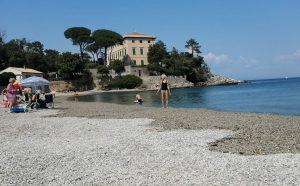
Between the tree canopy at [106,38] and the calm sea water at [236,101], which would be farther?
the tree canopy at [106,38]

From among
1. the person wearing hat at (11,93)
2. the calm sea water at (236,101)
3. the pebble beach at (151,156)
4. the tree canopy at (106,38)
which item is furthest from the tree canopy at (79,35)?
the pebble beach at (151,156)

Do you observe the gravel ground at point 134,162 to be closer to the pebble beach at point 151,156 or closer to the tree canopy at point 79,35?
the pebble beach at point 151,156

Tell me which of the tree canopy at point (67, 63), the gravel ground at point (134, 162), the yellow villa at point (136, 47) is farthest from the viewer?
the yellow villa at point (136, 47)

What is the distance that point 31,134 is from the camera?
8.20 m

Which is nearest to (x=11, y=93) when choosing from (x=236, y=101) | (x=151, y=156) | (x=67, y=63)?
(x=151, y=156)

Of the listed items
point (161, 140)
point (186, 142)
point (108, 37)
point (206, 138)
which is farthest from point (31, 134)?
point (108, 37)

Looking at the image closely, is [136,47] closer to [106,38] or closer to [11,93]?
[106,38]

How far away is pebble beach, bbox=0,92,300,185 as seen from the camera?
14.5 ft

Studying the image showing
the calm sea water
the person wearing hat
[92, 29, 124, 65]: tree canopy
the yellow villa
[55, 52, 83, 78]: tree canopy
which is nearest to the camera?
the person wearing hat

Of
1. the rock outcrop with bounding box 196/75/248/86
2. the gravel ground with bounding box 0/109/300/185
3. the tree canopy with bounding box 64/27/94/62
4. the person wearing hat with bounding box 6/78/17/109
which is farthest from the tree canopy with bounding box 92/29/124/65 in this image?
the gravel ground with bounding box 0/109/300/185

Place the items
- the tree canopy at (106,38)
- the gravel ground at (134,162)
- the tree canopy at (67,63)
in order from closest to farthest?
the gravel ground at (134,162), the tree canopy at (67,63), the tree canopy at (106,38)

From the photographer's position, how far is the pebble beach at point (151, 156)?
14.5ft

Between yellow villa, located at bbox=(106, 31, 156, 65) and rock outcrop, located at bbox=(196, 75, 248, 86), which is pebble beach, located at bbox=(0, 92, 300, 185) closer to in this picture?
yellow villa, located at bbox=(106, 31, 156, 65)

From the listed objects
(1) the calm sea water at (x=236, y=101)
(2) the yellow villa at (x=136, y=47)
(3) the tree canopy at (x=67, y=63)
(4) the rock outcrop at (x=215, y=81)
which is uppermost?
(2) the yellow villa at (x=136, y=47)
